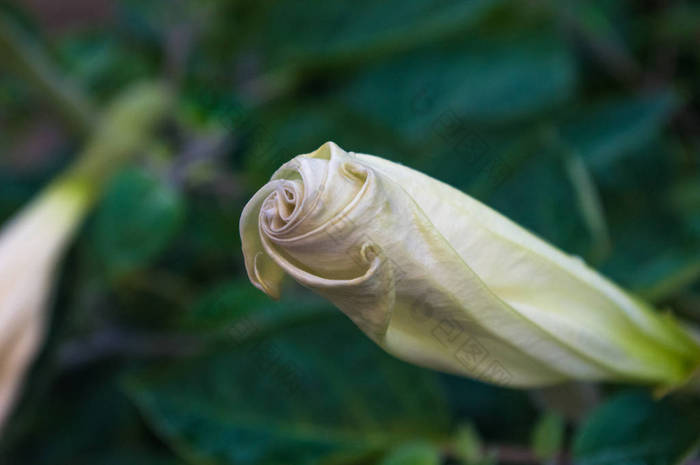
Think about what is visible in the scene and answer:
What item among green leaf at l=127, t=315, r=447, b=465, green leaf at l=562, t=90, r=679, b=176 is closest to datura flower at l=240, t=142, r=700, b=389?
green leaf at l=127, t=315, r=447, b=465

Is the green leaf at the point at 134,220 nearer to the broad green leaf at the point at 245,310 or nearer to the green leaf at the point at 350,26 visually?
the broad green leaf at the point at 245,310

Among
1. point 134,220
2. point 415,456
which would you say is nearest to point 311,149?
point 134,220

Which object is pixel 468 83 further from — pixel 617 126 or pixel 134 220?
pixel 134 220

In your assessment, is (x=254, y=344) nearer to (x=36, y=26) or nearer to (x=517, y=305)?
(x=517, y=305)

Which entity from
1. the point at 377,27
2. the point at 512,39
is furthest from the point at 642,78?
the point at 377,27

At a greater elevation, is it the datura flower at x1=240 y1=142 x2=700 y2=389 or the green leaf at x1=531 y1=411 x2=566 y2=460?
the datura flower at x1=240 y1=142 x2=700 y2=389

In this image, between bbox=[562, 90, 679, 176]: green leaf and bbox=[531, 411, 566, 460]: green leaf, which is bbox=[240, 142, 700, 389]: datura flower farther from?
bbox=[562, 90, 679, 176]: green leaf
